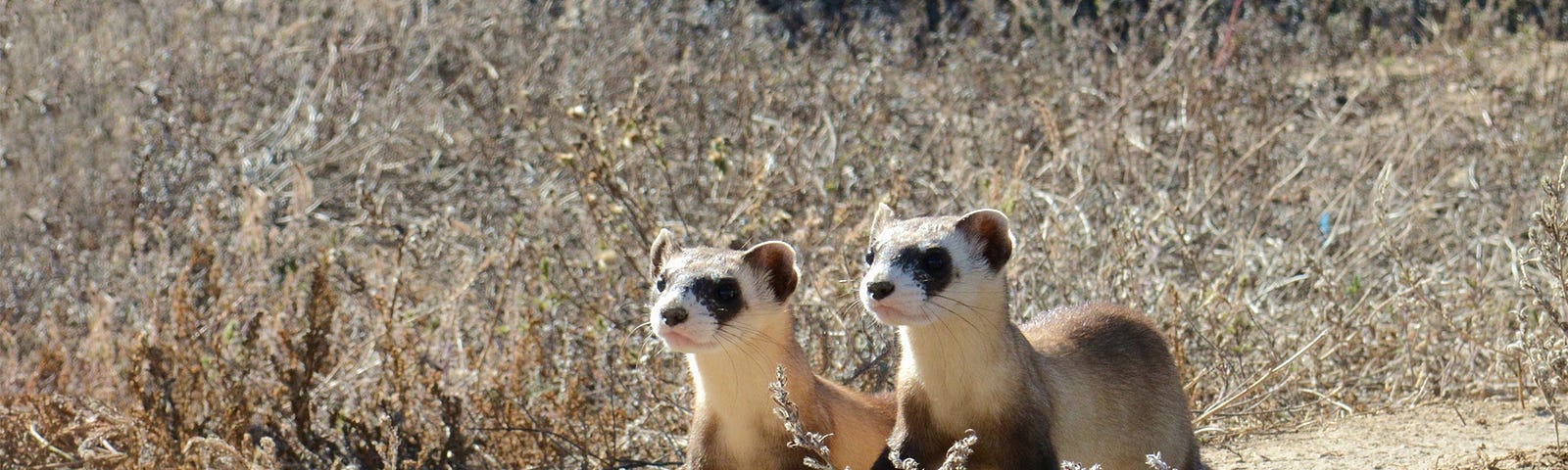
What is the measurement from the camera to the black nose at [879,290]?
12.5 feet

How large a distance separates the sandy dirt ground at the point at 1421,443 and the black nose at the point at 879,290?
6.12ft

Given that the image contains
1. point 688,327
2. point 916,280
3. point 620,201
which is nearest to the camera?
point 916,280

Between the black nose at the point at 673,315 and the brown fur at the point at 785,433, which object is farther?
the brown fur at the point at 785,433

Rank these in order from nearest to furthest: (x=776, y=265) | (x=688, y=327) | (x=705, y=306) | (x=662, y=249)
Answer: (x=688, y=327) → (x=705, y=306) → (x=776, y=265) → (x=662, y=249)

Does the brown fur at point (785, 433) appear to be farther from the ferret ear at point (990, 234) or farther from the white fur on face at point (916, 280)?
the ferret ear at point (990, 234)

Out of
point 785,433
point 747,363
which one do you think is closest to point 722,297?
point 747,363

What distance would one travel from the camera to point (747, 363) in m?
4.23

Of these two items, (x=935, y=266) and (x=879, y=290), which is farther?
(x=935, y=266)

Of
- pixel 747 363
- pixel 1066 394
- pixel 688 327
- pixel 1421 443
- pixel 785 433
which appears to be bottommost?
pixel 1421 443

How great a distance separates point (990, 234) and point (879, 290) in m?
0.45

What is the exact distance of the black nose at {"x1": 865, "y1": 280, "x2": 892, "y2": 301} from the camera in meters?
3.79

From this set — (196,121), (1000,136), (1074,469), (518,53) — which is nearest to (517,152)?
(518,53)

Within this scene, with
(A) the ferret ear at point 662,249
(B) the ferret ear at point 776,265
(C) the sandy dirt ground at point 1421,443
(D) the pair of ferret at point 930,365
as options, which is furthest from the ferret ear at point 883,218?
(C) the sandy dirt ground at point 1421,443

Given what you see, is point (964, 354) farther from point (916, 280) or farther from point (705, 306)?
point (705, 306)
